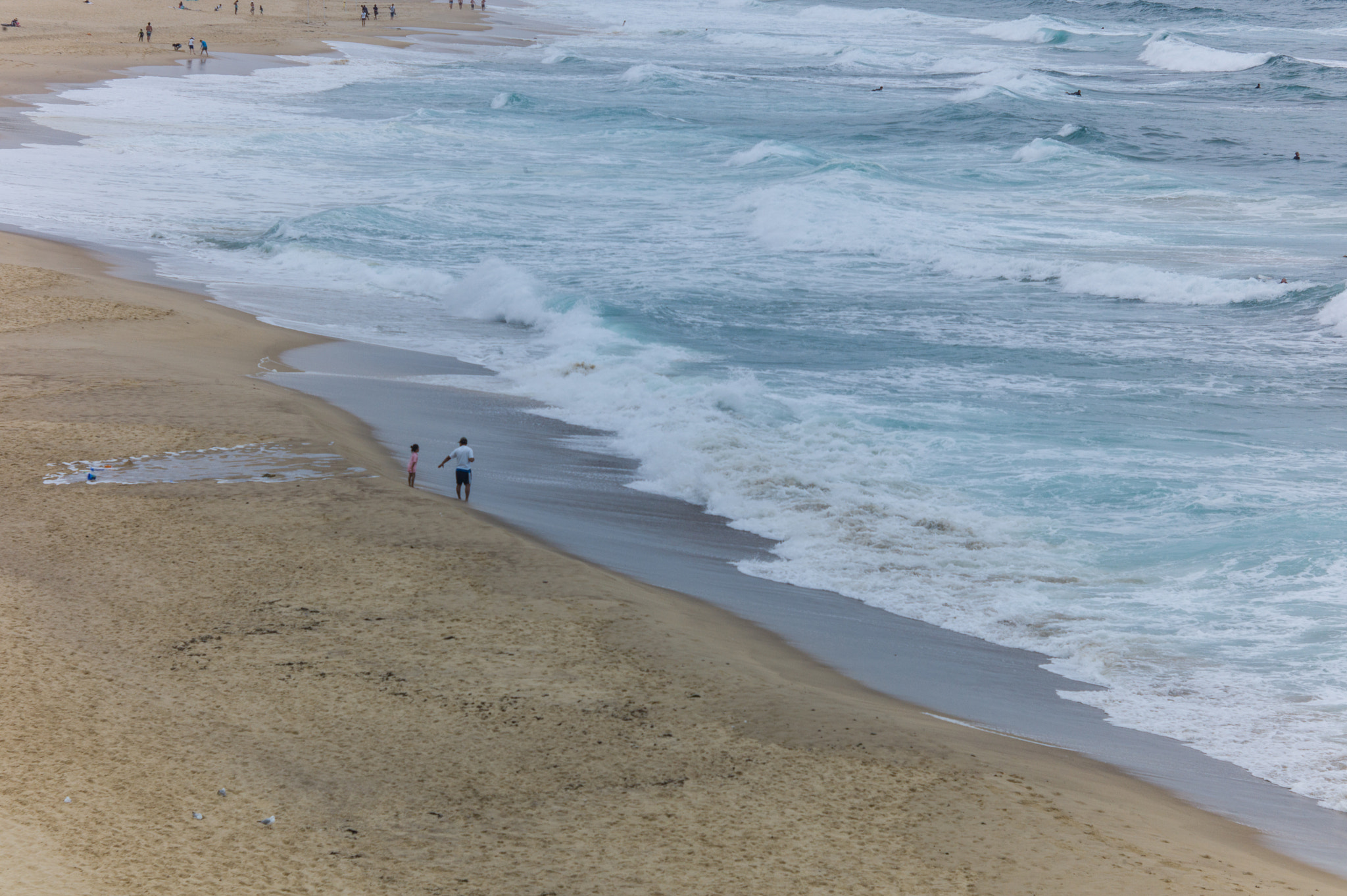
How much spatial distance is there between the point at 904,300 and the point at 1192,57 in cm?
4920

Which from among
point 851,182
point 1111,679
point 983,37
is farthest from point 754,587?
point 983,37

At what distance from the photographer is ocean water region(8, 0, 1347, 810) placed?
10539 mm

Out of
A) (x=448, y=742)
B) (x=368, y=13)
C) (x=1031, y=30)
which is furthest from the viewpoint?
(x=1031, y=30)

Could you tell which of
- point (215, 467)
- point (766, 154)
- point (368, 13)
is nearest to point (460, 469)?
point (215, 467)

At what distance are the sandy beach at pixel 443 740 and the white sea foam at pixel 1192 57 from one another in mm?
59324

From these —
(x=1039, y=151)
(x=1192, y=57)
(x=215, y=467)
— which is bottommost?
(x=215, y=467)

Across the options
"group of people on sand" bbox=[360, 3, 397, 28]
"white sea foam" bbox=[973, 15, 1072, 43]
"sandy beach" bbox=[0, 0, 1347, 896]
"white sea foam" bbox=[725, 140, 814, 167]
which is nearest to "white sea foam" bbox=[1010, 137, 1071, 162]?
"white sea foam" bbox=[725, 140, 814, 167]

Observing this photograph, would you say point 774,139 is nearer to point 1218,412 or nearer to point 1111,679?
point 1218,412

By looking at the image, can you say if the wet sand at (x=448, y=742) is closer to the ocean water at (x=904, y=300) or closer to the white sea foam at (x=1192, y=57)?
the ocean water at (x=904, y=300)

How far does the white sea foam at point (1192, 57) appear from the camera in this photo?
194 ft

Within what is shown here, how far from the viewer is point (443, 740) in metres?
7.05

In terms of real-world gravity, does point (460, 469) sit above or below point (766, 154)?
below

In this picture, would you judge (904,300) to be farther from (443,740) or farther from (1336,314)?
(443,740)

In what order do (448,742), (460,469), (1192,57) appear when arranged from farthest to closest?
(1192,57), (460,469), (448,742)
